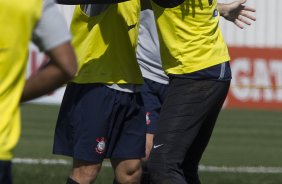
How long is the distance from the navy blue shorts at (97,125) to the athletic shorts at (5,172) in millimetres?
2734

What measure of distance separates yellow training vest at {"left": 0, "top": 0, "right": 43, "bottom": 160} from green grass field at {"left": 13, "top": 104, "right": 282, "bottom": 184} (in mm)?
5594

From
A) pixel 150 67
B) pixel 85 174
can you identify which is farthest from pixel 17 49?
pixel 150 67

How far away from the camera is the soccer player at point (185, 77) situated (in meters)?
6.58

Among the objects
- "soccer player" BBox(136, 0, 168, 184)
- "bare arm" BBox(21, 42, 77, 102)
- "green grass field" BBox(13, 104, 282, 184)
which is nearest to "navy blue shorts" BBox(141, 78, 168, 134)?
"soccer player" BBox(136, 0, 168, 184)

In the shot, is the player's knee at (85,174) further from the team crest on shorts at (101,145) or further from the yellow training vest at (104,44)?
the yellow training vest at (104,44)

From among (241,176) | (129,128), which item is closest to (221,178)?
(241,176)

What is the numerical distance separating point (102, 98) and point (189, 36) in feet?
2.80

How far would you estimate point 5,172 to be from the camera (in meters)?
4.20

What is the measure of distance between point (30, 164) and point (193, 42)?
4934 millimetres

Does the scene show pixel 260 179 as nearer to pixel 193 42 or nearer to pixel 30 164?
pixel 30 164

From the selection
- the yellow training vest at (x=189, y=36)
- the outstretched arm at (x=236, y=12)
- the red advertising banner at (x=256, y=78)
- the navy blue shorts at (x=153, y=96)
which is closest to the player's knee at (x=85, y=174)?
the yellow training vest at (x=189, y=36)

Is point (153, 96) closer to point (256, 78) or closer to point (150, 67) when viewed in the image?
point (150, 67)

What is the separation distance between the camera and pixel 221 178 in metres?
10.4

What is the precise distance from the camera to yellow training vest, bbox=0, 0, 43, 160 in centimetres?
411
